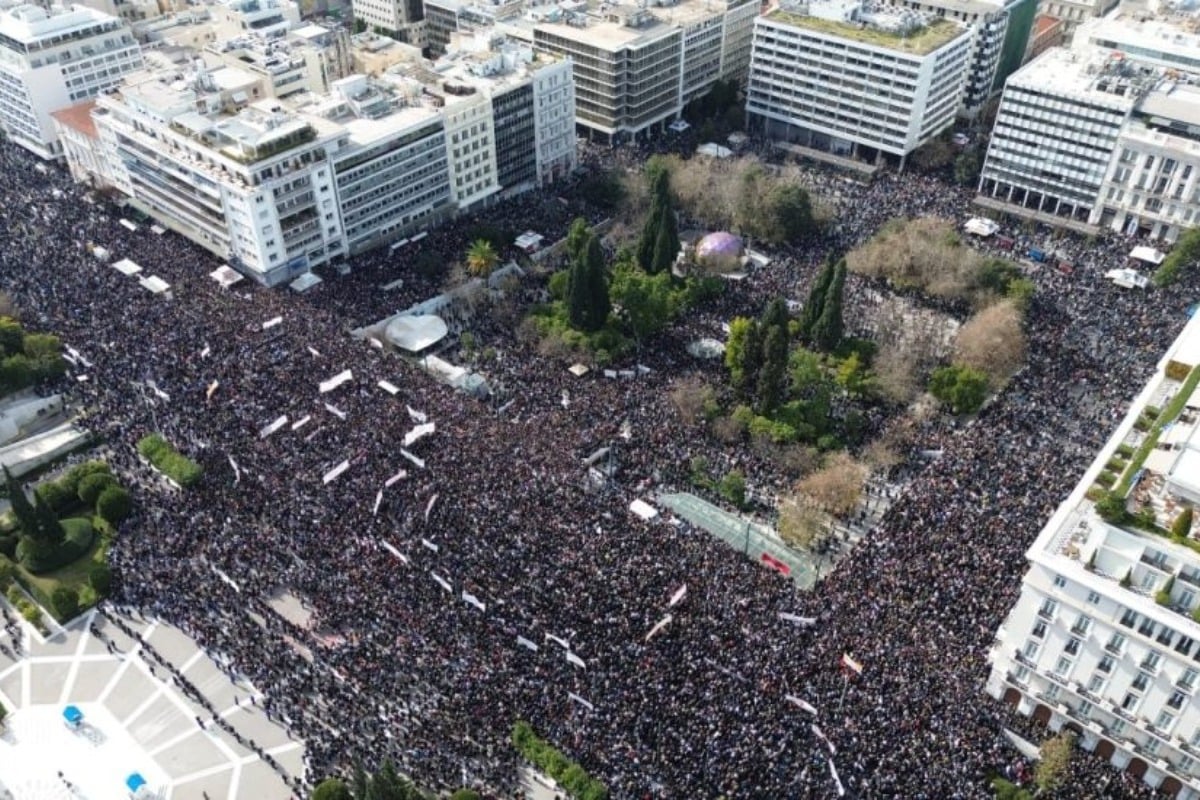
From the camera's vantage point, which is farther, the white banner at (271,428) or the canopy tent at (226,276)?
the canopy tent at (226,276)

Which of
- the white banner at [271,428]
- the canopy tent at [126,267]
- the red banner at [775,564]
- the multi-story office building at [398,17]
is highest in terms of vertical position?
the multi-story office building at [398,17]

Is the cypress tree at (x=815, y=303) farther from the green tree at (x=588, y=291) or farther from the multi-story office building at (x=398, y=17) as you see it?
the multi-story office building at (x=398, y=17)

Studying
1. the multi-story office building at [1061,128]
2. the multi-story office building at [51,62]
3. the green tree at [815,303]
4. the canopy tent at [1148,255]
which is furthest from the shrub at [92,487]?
the multi-story office building at [1061,128]

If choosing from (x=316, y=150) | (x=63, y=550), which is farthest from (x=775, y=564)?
(x=316, y=150)

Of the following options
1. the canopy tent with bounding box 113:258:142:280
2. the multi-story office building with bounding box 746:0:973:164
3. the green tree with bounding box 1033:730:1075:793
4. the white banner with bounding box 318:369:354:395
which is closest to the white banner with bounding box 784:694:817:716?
the green tree with bounding box 1033:730:1075:793

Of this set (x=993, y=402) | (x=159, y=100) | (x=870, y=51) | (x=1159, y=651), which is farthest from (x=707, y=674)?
(x=870, y=51)

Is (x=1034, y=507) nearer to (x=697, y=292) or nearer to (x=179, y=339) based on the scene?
(x=697, y=292)
